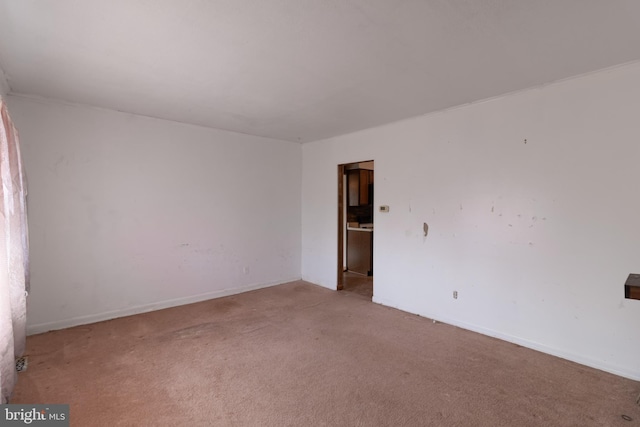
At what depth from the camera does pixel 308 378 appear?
2281mm

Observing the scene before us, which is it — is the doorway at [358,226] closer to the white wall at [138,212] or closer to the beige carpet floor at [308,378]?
the white wall at [138,212]

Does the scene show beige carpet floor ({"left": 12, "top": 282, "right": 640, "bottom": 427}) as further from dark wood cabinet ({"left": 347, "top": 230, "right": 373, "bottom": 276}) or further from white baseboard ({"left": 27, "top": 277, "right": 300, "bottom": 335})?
dark wood cabinet ({"left": 347, "top": 230, "right": 373, "bottom": 276})

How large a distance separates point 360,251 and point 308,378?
3702 mm

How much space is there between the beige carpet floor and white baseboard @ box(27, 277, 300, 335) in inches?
4.8

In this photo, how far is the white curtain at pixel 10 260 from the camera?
1667mm

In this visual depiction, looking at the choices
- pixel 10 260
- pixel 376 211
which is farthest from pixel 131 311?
pixel 376 211

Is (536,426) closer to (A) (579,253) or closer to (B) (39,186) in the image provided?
(A) (579,253)

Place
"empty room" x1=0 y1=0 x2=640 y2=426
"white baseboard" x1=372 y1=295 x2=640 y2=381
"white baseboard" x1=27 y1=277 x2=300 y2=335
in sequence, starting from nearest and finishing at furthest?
"empty room" x1=0 y1=0 x2=640 y2=426
"white baseboard" x1=372 y1=295 x2=640 y2=381
"white baseboard" x1=27 y1=277 x2=300 y2=335

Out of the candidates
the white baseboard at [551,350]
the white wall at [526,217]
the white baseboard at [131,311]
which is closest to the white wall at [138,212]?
the white baseboard at [131,311]

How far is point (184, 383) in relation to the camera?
Answer: 2225 millimetres

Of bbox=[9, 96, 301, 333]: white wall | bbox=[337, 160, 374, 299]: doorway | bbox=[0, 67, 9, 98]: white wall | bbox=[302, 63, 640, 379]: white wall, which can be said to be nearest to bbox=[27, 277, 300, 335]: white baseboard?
bbox=[9, 96, 301, 333]: white wall

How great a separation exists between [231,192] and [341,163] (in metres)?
1.75

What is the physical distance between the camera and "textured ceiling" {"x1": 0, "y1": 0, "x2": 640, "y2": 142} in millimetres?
1657

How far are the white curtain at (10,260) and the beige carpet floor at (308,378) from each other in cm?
42
